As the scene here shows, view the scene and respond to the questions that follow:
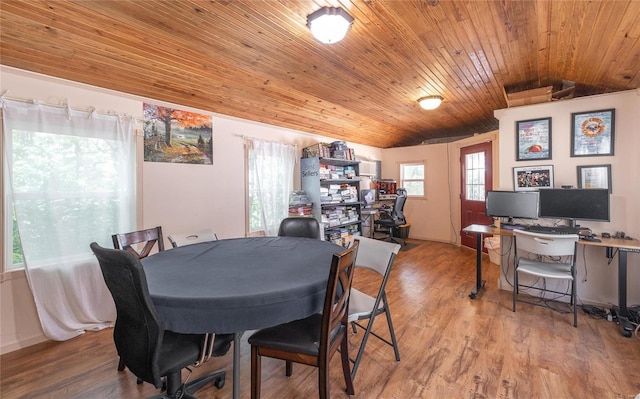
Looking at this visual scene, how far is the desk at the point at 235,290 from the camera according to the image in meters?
1.16

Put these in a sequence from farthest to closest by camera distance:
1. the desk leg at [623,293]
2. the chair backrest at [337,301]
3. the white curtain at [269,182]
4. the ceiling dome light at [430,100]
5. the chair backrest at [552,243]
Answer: the white curtain at [269,182], the ceiling dome light at [430,100], the chair backrest at [552,243], the desk leg at [623,293], the chair backrest at [337,301]

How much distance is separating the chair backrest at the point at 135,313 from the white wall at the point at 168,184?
1653 mm

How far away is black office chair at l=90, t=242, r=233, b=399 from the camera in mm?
1139

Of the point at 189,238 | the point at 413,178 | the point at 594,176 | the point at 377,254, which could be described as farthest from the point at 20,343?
the point at 413,178

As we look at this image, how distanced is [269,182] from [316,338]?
2765 mm

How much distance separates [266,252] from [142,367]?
3.10 ft

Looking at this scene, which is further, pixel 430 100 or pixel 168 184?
pixel 430 100

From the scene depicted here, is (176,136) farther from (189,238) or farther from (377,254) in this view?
(377,254)

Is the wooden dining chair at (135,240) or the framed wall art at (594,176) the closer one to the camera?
the wooden dining chair at (135,240)

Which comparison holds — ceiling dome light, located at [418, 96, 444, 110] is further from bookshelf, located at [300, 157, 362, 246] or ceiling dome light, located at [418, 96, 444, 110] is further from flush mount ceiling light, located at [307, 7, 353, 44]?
flush mount ceiling light, located at [307, 7, 353, 44]

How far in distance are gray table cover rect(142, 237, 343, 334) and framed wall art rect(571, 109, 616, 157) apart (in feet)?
9.61

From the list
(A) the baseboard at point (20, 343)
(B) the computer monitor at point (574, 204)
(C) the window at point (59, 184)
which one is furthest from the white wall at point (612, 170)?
(A) the baseboard at point (20, 343)

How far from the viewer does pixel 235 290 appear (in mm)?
1245

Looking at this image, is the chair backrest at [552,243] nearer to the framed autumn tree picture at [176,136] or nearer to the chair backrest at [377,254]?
the chair backrest at [377,254]
